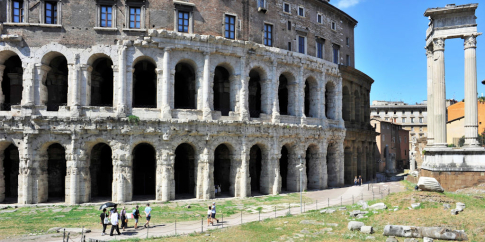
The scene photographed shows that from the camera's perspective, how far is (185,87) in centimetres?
3188

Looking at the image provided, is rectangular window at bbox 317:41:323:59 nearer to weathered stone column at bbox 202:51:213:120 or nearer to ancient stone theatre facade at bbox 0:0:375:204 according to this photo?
ancient stone theatre facade at bbox 0:0:375:204

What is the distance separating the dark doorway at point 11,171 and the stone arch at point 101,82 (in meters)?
7.07

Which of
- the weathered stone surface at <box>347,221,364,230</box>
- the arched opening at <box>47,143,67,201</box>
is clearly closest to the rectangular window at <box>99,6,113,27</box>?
the arched opening at <box>47,143,67,201</box>

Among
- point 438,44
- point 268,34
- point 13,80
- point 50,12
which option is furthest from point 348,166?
point 13,80

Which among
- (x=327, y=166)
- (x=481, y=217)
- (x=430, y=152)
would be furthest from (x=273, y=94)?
(x=481, y=217)

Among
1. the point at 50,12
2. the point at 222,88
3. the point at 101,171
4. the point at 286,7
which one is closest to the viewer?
the point at 50,12

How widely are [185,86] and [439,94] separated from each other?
22.2 m

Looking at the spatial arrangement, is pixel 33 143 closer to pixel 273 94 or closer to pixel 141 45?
pixel 141 45

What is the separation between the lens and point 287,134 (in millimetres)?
31719

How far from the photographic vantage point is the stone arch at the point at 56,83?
27967 millimetres

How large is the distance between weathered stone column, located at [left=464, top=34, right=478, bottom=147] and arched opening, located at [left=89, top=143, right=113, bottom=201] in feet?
97.1

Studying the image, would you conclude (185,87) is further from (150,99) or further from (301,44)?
(301,44)

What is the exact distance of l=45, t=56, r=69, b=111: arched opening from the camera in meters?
28.3

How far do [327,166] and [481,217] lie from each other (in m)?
21.3
